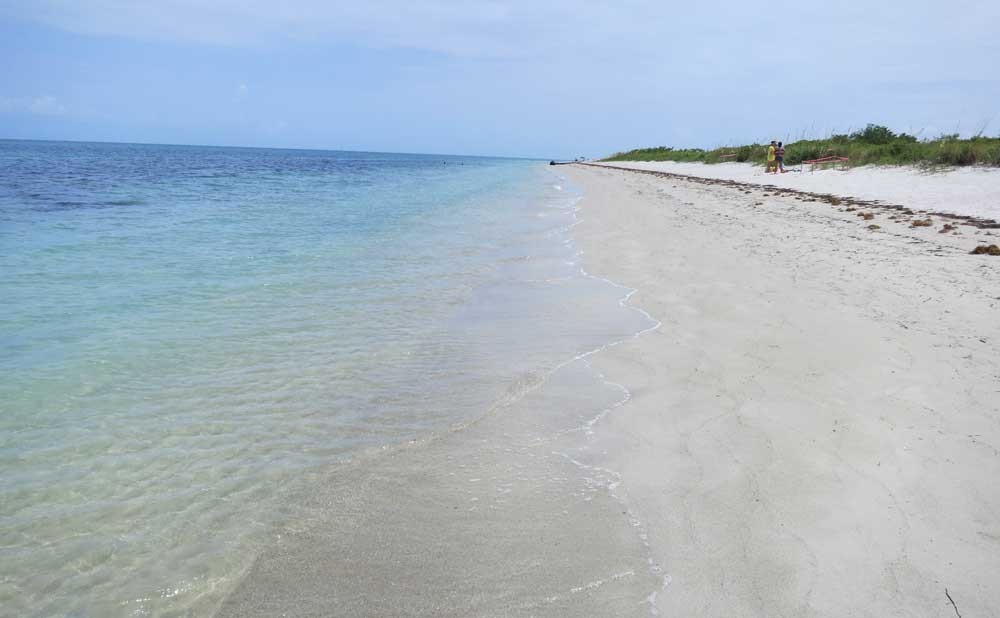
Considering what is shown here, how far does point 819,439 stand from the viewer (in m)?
3.39

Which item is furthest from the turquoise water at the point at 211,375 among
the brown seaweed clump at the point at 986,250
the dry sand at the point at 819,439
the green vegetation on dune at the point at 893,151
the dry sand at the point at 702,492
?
the green vegetation on dune at the point at 893,151

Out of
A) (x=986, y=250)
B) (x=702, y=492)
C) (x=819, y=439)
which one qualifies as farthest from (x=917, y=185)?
(x=702, y=492)

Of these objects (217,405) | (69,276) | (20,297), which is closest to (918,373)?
(217,405)

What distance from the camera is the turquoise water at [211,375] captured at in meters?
2.58

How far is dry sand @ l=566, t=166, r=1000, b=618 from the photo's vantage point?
230 cm

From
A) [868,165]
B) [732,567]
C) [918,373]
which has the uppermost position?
[868,165]

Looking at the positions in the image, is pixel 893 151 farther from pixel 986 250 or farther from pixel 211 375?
pixel 211 375

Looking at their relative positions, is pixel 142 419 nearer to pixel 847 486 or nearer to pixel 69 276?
pixel 847 486

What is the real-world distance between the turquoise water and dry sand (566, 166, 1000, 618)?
3.66 feet

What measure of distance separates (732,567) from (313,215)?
15.8 meters

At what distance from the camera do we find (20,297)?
6.75 m

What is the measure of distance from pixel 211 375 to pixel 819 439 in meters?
4.34

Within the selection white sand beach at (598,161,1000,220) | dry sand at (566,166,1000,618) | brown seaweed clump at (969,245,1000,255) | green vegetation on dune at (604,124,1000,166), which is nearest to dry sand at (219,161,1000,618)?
dry sand at (566,166,1000,618)

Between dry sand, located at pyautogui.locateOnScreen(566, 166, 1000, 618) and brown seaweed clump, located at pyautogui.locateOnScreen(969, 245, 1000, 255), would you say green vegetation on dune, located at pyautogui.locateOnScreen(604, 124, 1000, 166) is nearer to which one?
brown seaweed clump, located at pyautogui.locateOnScreen(969, 245, 1000, 255)
